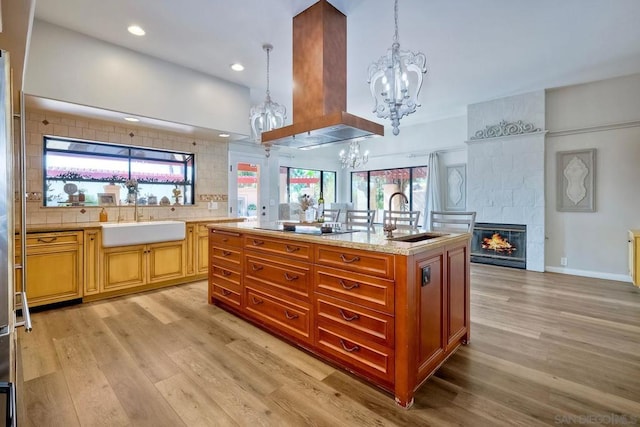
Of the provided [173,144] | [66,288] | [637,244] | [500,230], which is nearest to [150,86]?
[173,144]

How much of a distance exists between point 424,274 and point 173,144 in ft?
14.4

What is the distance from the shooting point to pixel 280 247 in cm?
246

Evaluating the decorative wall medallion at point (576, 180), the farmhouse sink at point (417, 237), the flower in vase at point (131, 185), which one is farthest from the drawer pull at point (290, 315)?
the decorative wall medallion at point (576, 180)

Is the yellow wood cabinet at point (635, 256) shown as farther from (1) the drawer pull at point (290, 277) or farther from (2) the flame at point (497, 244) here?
(1) the drawer pull at point (290, 277)

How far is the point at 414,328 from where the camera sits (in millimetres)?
1729

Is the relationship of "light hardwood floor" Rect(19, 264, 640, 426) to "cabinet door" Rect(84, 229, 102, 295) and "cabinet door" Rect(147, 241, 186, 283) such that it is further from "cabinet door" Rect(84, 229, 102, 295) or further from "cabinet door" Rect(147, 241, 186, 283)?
"cabinet door" Rect(147, 241, 186, 283)

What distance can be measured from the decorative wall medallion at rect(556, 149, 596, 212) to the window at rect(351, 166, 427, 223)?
2.51m

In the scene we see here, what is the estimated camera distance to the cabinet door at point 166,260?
13.0 ft

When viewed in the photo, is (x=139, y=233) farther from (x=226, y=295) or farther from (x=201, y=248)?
(x=226, y=295)

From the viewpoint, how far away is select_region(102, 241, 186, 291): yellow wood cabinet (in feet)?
11.9

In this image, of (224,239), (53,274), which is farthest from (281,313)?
(53,274)

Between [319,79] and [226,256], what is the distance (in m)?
1.99

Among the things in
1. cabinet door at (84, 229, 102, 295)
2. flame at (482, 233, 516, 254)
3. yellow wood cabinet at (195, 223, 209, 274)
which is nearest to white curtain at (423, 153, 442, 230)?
flame at (482, 233, 516, 254)

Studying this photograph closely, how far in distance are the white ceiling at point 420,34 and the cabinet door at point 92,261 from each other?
2.28 m
